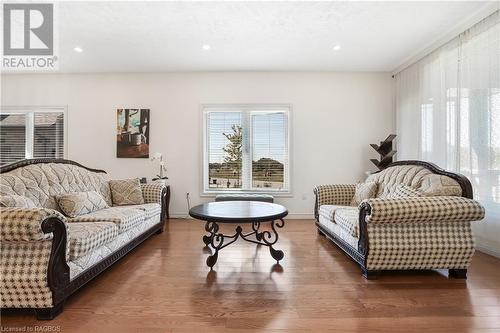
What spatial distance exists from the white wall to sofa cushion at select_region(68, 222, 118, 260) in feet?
8.90

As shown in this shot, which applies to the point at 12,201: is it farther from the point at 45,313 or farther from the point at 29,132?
the point at 29,132

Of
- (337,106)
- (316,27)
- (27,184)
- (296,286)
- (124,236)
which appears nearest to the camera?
(296,286)

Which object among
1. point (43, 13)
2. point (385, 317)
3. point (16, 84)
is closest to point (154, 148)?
point (43, 13)

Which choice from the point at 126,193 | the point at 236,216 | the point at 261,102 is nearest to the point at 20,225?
the point at 236,216

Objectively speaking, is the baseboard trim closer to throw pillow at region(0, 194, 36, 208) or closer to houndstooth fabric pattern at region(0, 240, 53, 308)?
throw pillow at region(0, 194, 36, 208)

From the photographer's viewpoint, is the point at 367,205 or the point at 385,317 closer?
the point at 385,317

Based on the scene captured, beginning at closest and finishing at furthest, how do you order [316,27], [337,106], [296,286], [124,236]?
[296,286] → [124,236] → [316,27] → [337,106]

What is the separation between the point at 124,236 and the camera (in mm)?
2770

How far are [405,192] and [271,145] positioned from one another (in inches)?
113

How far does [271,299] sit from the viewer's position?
79.8 inches

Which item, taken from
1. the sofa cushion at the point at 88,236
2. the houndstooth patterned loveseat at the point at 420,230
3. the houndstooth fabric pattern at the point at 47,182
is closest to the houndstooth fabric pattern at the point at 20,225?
the sofa cushion at the point at 88,236

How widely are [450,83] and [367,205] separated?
2743mm

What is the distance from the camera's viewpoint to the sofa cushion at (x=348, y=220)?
2.47 meters

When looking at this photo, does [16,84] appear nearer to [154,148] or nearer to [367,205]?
[154,148]
